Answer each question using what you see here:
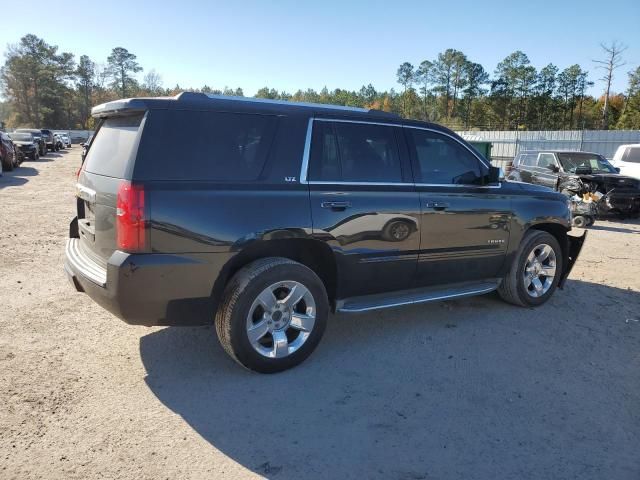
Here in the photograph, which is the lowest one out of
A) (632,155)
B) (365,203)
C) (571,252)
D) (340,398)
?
(340,398)

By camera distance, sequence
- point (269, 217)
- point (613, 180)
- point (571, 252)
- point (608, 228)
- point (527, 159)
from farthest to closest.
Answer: point (527, 159) → point (613, 180) → point (608, 228) → point (571, 252) → point (269, 217)

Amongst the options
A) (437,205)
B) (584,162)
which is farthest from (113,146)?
(584,162)

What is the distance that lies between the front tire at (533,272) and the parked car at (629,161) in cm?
1064

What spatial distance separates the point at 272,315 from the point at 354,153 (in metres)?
1.52

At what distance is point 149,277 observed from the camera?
342 cm

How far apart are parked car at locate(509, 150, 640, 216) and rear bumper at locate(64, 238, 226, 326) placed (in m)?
11.3

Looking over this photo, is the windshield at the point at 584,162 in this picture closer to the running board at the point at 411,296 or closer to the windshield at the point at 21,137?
the running board at the point at 411,296

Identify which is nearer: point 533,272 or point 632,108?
point 533,272

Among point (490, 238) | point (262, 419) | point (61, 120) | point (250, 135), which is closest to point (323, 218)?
point (250, 135)

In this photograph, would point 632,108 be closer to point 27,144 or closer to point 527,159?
point 527,159

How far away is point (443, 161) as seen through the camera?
4945mm

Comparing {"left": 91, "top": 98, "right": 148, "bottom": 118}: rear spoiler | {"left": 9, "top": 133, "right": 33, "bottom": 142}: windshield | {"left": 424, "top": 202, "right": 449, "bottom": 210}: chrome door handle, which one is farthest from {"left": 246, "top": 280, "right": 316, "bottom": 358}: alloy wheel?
{"left": 9, "top": 133, "right": 33, "bottom": 142}: windshield

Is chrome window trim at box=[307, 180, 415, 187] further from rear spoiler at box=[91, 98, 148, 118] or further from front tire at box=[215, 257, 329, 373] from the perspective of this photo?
rear spoiler at box=[91, 98, 148, 118]

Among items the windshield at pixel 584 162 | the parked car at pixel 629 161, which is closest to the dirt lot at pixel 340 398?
the windshield at pixel 584 162
